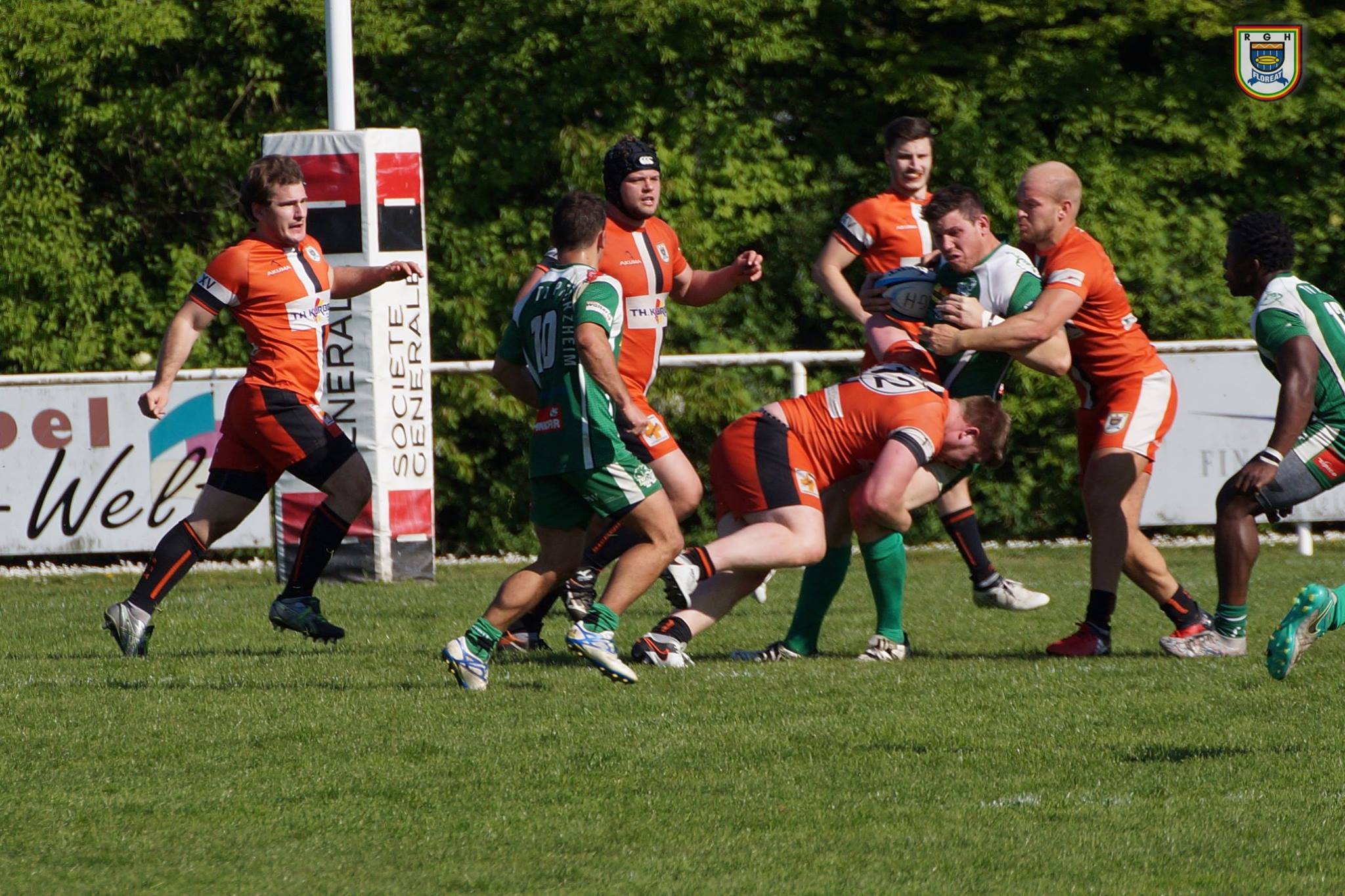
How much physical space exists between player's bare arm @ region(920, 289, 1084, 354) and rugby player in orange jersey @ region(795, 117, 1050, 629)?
121cm

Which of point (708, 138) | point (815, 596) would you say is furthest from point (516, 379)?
point (708, 138)

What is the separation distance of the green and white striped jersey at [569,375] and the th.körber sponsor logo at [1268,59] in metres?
8.85

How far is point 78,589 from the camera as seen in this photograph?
1121 centimetres

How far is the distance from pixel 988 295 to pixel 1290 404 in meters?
1.42

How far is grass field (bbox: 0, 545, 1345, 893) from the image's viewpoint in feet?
13.7

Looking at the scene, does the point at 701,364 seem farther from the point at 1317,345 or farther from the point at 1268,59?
the point at 1317,345

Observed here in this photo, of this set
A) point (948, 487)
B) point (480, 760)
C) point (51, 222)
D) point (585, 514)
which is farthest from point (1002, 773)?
point (51, 222)

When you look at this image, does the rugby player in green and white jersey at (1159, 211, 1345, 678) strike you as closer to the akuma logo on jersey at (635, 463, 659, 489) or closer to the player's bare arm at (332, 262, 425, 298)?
the akuma logo on jersey at (635, 463, 659, 489)

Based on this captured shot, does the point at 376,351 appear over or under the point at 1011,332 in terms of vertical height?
under

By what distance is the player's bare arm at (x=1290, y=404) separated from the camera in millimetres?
6543

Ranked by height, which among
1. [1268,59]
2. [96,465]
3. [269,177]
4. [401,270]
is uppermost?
[1268,59]

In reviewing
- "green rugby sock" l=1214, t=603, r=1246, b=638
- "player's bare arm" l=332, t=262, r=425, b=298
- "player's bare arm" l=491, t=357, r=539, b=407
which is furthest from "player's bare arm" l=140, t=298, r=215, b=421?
"green rugby sock" l=1214, t=603, r=1246, b=638

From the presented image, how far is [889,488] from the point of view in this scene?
6887 mm

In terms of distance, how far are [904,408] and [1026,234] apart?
1.10 meters
